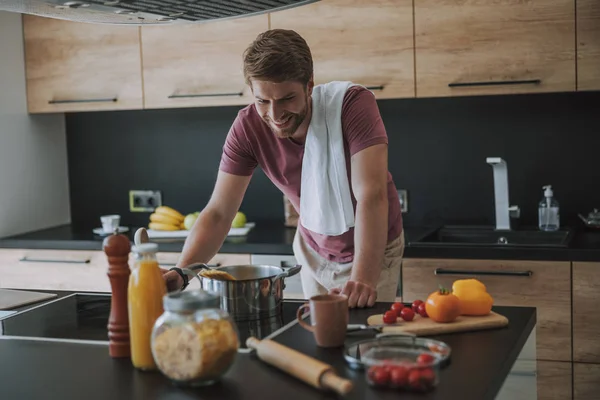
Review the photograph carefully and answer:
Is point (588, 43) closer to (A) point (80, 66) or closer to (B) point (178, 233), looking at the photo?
(B) point (178, 233)

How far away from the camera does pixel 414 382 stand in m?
1.34

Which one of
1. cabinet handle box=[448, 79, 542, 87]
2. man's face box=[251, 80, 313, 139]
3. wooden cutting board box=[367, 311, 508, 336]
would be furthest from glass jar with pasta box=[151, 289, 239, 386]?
cabinet handle box=[448, 79, 542, 87]

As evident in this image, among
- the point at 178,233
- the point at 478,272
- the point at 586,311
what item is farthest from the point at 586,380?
the point at 178,233

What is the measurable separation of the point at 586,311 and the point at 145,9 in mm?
1797

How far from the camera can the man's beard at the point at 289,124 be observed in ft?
7.22

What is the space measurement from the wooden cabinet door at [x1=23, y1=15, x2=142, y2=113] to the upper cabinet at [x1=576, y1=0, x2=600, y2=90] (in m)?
1.76

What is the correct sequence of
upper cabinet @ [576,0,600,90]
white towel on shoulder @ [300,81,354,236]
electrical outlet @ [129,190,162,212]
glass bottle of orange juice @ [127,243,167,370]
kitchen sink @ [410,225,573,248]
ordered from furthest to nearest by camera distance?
electrical outlet @ [129,190,162,212]
kitchen sink @ [410,225,573,248]
upper cabinet @ [576,0,600,90]
white towel on shoulder @ [300,81,354,236]
glass bottle of orange juice @ [127,243,167,370]

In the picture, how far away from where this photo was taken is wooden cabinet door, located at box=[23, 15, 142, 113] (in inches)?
140

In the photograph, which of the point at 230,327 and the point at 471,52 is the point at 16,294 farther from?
the point at 471,52

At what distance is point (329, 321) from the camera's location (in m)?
1.62

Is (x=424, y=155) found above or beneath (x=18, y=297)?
above

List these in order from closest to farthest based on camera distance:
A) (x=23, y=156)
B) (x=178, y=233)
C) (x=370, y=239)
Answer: (x=370, y=239)
(x=178, y=233)
(x=23, y=156)

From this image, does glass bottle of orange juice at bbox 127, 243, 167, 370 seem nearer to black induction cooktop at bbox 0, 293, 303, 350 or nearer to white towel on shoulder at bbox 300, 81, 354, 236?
black induction cooktop at bbox 0, 293, 303, 350

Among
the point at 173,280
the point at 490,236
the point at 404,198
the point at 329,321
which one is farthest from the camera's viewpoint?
the point at 404,198
